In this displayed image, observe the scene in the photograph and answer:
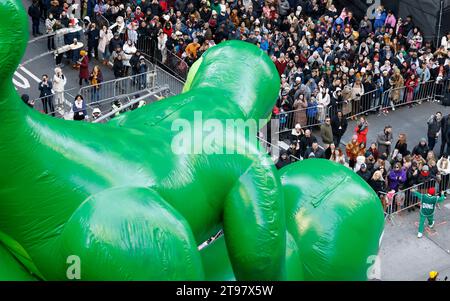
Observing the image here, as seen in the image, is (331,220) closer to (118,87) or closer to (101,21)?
(118,87)

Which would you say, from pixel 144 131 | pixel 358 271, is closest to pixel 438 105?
pixel 358 271

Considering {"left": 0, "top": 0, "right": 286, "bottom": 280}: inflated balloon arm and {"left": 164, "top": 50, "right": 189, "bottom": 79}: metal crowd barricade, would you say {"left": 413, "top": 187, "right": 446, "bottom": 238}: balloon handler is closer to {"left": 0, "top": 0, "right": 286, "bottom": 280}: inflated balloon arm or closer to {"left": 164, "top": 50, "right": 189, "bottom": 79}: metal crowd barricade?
{"left": 164, "top": 50, "right": 189, "bottom": 79}: metal crowd barricade

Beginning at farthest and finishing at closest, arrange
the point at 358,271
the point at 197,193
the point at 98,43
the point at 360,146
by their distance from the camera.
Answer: the point at 98,43 < the point at 360,146 < the point at 358,271 < the point at 197,193

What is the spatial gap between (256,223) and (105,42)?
15.7 metres

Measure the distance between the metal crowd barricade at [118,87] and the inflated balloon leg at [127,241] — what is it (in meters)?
13.9

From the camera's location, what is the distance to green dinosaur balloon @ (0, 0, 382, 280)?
24.4 feet

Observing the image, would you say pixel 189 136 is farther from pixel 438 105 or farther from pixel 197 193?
pixel 438 105

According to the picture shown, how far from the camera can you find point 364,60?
24.0m

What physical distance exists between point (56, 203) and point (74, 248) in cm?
39

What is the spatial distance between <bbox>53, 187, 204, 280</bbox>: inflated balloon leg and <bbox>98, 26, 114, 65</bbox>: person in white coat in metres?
16.1
